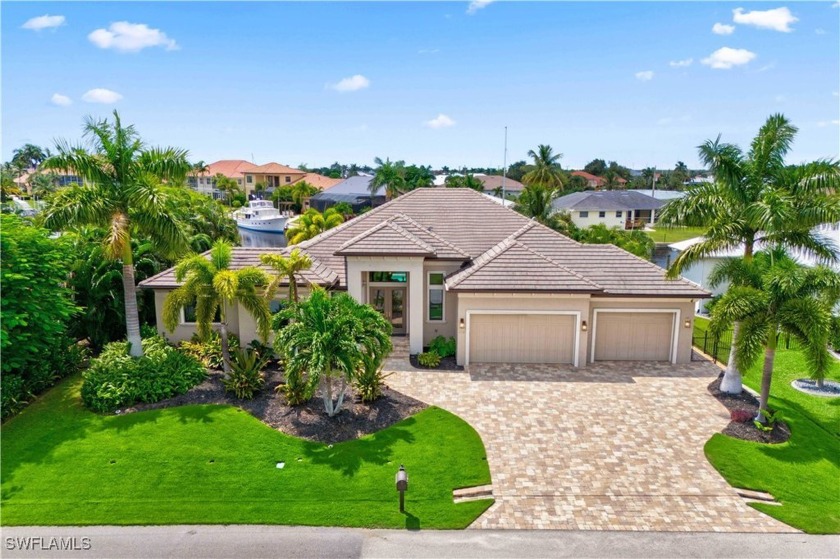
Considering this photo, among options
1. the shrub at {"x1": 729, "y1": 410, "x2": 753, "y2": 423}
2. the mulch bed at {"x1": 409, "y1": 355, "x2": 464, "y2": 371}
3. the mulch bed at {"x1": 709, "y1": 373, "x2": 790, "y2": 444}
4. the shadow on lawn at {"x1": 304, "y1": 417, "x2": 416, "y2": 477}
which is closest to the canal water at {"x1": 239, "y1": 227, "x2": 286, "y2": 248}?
the mulch bed at {"x1": 409, "y1": 355, "x2": 464, "y2": 371}

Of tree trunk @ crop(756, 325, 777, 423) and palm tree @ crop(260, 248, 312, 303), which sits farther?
palm tree @ crop(260, 248, 312, 303)

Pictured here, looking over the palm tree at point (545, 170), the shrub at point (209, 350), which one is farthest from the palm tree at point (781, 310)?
the palm tree at point (545, 170)

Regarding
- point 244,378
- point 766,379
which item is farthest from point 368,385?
point 766,379

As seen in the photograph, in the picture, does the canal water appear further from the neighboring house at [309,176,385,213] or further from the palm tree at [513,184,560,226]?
the palm tree at [513,184,560,226]

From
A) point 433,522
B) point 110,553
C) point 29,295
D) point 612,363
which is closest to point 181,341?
point 29,295

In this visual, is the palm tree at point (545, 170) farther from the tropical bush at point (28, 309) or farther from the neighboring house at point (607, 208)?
the tropical bush at point (28, 309)
